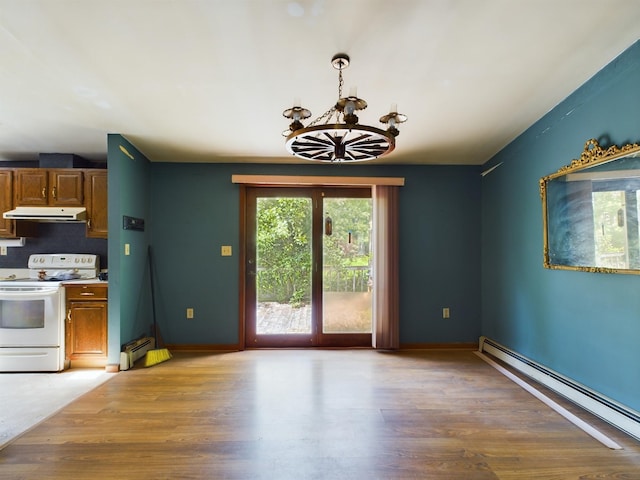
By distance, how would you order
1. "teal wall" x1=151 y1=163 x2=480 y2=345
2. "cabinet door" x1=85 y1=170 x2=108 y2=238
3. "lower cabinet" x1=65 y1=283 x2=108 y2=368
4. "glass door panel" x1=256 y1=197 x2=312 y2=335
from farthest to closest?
"glass door panel" x1=256 y1=197 x2=312 y2=335 → "teal wall" x1=151 y1=163 x2=480 y2=345 → "cabinet door" x1=85 y1=170 x2=108 y2=238 → "lower cabinet" x1=65 y1=283 x2=108 y2=368

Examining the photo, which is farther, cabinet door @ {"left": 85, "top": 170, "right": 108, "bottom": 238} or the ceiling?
cabinet door @ {"left": 85, "top": 170, "right": 108, "bottom": 238}

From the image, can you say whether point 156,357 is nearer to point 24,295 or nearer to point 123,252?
point 123,252

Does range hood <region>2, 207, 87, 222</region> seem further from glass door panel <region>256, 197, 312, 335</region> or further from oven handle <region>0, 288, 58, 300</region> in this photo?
glass door panel <region>256, 197, 312, 335</region>

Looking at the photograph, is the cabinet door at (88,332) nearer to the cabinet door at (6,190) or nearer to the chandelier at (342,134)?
the cabinet door at (6,190)

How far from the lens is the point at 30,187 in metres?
3.44

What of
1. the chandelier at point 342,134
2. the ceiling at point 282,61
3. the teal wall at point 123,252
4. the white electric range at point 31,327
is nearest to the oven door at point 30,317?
the white electric range at point 31,327

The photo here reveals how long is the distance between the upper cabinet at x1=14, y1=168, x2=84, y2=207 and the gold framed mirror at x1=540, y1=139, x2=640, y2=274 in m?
4.65

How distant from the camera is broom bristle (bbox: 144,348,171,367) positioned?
330 cm

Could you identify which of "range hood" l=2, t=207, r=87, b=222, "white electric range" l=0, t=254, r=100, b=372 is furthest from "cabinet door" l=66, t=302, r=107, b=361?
"range hood" l=2, t=207, r=87, b=222

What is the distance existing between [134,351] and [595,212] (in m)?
4.27

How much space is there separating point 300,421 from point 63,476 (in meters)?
1.35

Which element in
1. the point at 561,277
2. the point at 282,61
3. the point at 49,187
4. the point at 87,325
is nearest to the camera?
the point at 282,61

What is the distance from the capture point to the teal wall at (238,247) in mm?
3854

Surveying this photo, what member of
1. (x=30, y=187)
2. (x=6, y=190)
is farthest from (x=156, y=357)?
(x=6, y=190)
